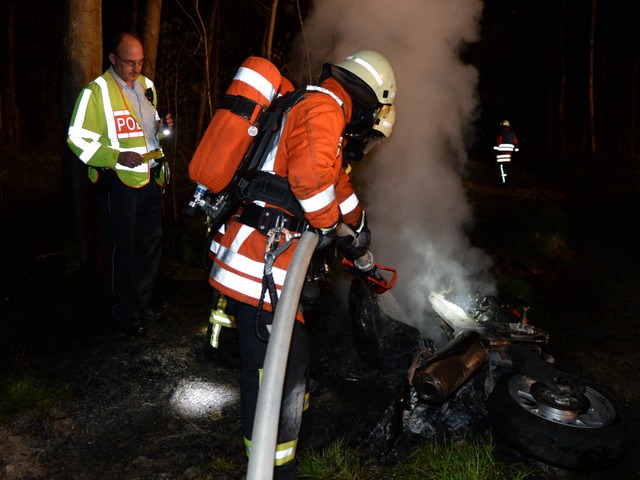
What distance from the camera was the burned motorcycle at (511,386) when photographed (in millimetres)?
2842

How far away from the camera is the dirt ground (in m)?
3.03

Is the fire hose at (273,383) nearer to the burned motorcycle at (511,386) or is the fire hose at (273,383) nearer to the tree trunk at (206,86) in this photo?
the burned motorcycle at (511,386)

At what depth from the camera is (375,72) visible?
9.51 feet

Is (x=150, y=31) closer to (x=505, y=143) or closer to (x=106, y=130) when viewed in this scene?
(x=106, y=130)

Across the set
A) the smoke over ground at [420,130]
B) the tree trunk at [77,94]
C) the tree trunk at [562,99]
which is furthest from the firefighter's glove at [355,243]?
the tree trunk at [562,99]

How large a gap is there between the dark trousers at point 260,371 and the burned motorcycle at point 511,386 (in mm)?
865

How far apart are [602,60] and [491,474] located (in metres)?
29.9

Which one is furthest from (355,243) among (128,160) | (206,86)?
(206,86)

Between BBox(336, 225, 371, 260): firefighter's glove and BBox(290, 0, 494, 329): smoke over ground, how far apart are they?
2.37 m

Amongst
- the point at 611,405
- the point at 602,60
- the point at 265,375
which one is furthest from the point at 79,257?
the point at 602,60

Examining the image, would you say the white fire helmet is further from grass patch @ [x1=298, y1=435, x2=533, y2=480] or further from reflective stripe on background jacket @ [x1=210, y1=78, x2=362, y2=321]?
grass patch @ [x1=298, y1=435, x2=533, y2=480]

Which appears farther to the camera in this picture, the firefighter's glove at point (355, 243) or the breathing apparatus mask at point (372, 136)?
the breathing apparatus mask at point (372, 136)

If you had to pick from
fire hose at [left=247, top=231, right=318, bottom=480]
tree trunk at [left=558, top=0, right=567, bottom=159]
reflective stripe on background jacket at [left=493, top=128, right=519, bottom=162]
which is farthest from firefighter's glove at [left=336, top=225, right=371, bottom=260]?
tree trunk at [left=558, top=0, right=567, bottom=159]

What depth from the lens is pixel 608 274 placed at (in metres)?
6.95
